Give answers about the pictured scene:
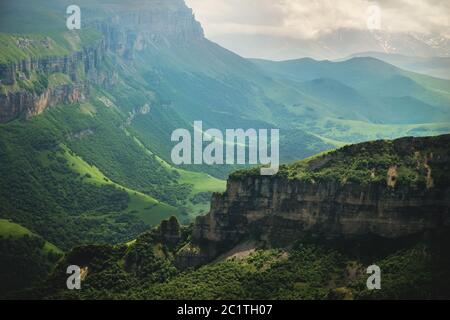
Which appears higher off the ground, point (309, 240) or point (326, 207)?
point (326, 207)

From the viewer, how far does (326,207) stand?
139125 millimetres

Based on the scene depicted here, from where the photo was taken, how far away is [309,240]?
139875 mm

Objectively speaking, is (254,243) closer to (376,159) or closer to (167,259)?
(167,259)

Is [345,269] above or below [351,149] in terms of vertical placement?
below

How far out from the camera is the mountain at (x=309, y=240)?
130 meters

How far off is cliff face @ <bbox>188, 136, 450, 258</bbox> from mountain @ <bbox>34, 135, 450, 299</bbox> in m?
0.16

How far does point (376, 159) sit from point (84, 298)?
51.2 metres

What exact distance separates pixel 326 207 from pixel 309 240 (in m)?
5.95

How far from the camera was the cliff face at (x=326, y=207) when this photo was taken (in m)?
133

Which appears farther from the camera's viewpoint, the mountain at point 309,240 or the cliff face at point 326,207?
the cliff face at point 326,207

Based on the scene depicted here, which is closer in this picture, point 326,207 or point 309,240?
point 326,207

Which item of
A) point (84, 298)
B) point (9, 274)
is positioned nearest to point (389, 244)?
point (84, 298)

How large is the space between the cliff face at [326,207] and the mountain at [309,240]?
162mm
